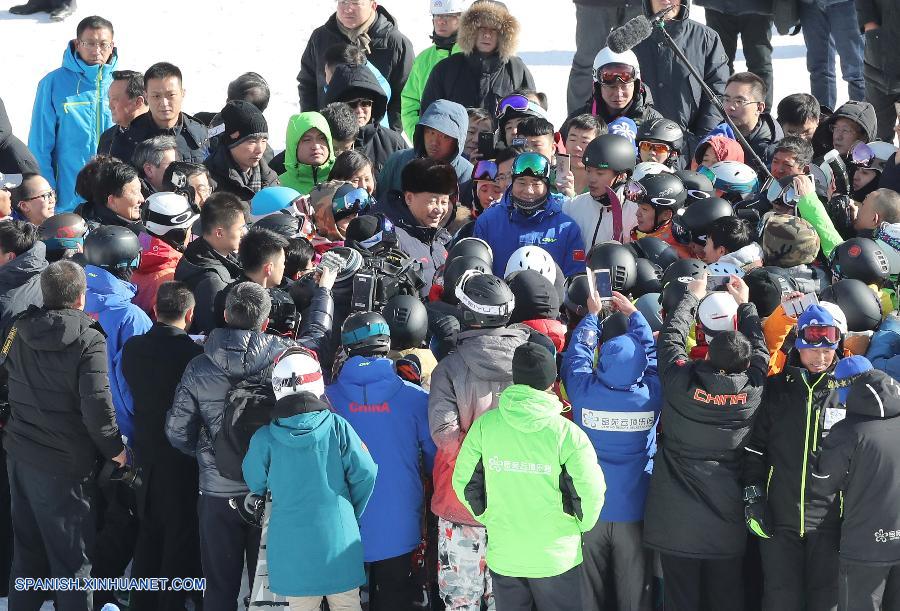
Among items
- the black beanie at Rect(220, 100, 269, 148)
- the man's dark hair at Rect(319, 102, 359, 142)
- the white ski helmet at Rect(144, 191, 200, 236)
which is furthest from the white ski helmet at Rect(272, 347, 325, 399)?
the man's dark hair at Rect(319, 102, 359, 142)

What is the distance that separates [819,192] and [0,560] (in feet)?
19.2

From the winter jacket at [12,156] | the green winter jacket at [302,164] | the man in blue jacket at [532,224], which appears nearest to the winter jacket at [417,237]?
the man in blue jacket at [532,224]

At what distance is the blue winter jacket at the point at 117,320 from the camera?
730 centimetres

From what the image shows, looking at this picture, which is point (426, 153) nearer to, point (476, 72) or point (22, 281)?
point (476, 72)

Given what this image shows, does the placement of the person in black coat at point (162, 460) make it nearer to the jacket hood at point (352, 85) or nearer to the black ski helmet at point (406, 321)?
the black ski helmet at point (406, 321)

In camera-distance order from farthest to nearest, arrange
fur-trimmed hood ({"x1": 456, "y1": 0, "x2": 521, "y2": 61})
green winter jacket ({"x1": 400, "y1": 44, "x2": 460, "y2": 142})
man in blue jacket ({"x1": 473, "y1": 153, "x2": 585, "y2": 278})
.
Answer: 1. green winter jacket ({"x1": 400, "y1": 44, "x2": 460, "y2": 142})
2. fur-trimmed hood ({"x1": 456, "y1": 0, "x2": 521, "y2": 61})
3. man in blue jacket ({"x1": 473, "y1": 153, "x2": 585, "y2": 278})

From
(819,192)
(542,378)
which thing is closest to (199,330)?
(542,378)

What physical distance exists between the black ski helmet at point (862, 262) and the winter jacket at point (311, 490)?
3057 mm

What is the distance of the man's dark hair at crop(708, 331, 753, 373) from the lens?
630 centimetres

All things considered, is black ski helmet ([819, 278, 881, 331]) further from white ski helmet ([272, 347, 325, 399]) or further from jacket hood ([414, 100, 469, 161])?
jacket hood ([414, 100, 469, 161])

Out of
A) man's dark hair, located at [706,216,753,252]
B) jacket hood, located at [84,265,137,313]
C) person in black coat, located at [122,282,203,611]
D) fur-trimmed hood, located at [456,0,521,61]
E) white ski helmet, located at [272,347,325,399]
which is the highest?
fur-trimmed hood, located at [456,0,521,61]

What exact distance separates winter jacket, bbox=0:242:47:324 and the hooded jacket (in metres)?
3.03

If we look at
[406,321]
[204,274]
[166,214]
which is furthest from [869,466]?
[166,214]

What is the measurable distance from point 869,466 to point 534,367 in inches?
63.7
